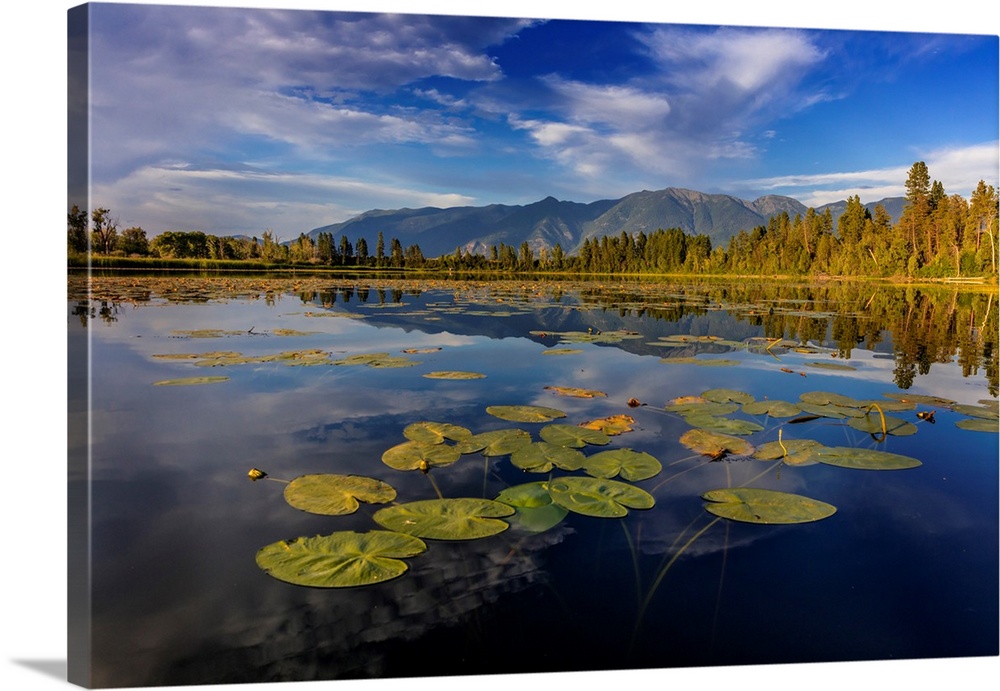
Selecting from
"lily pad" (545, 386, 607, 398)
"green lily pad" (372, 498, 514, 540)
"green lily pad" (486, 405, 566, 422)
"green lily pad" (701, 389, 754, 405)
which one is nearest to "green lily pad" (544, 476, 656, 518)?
"green lily pad" (372, 498, 514, 540)

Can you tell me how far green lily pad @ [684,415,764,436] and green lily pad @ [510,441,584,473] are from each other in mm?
1321

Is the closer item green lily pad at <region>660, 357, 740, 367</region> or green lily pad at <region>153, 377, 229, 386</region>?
green lily pad at <region>153, 377, 229, 386</region>

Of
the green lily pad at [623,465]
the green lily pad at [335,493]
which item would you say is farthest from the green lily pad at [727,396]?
the green lily pad at [335,493]

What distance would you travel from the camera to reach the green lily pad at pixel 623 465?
3.45 m

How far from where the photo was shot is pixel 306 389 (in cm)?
554

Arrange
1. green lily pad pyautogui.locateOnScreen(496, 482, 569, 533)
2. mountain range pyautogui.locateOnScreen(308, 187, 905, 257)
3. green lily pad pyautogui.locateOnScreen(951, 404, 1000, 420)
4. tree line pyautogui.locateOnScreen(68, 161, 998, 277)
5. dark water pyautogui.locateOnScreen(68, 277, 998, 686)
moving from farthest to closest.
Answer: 1. mountain range pyautogui.locateOnScreen(308, 187, 905, 257)
2. tree line pyautogui.locateOnScreen(68, 161, 998, 277)
3. green lily pad pyautogui.locateOnScreen(951, 404, 1000, 420)
4. green lily pad pyautogui.locateOnScreen(496, 482, 569, 533)
5. dark water pyautogui.locateOnScreen(68, 277, 998, 686)

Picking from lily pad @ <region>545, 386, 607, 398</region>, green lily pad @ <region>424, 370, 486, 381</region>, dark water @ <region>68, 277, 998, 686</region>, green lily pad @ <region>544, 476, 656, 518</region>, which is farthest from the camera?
green lily pad @ <region>424, 370, 486, 381</region>

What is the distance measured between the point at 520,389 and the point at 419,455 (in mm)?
2093

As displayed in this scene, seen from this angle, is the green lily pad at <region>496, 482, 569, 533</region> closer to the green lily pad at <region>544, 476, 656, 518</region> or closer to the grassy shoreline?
the green lily pad at <region>544, 476, 656, 518</region>

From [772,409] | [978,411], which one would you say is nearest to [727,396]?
[772,409]

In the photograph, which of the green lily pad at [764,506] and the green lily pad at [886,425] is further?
the green lily pad at [886,425]

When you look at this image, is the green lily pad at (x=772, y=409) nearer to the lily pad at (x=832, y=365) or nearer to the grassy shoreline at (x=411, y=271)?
the lily pad at (x=832, y=365)

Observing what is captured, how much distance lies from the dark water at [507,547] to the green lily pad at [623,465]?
0.30 feet

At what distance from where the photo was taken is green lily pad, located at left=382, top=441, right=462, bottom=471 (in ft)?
11.6
